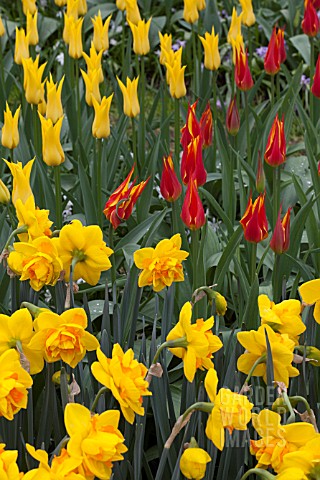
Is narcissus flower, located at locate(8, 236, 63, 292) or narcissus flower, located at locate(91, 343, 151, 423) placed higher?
narcissus flower, located at locate(8, 236, 63, 292)

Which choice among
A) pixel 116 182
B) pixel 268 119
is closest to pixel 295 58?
pixel 268 119

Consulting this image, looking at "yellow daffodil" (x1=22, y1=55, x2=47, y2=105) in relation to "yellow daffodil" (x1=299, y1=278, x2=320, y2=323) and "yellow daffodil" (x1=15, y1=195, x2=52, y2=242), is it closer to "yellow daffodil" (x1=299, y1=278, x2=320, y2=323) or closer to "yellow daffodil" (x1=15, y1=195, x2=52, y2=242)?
"yellow daffodil" (x1=15, y1=195, x2=52, y2=242)

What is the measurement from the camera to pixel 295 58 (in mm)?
4996

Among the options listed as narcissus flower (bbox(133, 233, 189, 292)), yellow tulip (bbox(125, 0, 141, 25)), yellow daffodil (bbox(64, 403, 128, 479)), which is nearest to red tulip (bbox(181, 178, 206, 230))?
narcissus flower (bbox(133, 233, 189, 292))

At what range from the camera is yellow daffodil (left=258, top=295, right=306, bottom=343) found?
Result: 1586mm

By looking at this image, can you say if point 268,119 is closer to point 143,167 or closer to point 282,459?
point 143,167

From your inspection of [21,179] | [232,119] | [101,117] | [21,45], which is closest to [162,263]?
[21,179]

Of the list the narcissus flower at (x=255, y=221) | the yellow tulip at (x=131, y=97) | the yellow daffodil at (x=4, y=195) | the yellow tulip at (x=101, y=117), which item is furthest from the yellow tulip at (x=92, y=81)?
the narcissus flower at (x=255, y=221)

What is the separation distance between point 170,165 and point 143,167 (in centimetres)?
104

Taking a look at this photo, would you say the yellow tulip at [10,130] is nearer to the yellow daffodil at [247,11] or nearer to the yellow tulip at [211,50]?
the yellow tulip at [211,50]

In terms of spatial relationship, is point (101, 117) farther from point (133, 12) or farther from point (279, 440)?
point (279, 440)

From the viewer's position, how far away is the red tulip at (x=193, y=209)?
6.39 feet

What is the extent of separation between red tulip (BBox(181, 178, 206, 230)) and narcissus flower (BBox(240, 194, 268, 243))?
0.34ft

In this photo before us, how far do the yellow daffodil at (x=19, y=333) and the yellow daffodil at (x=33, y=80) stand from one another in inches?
52.5
